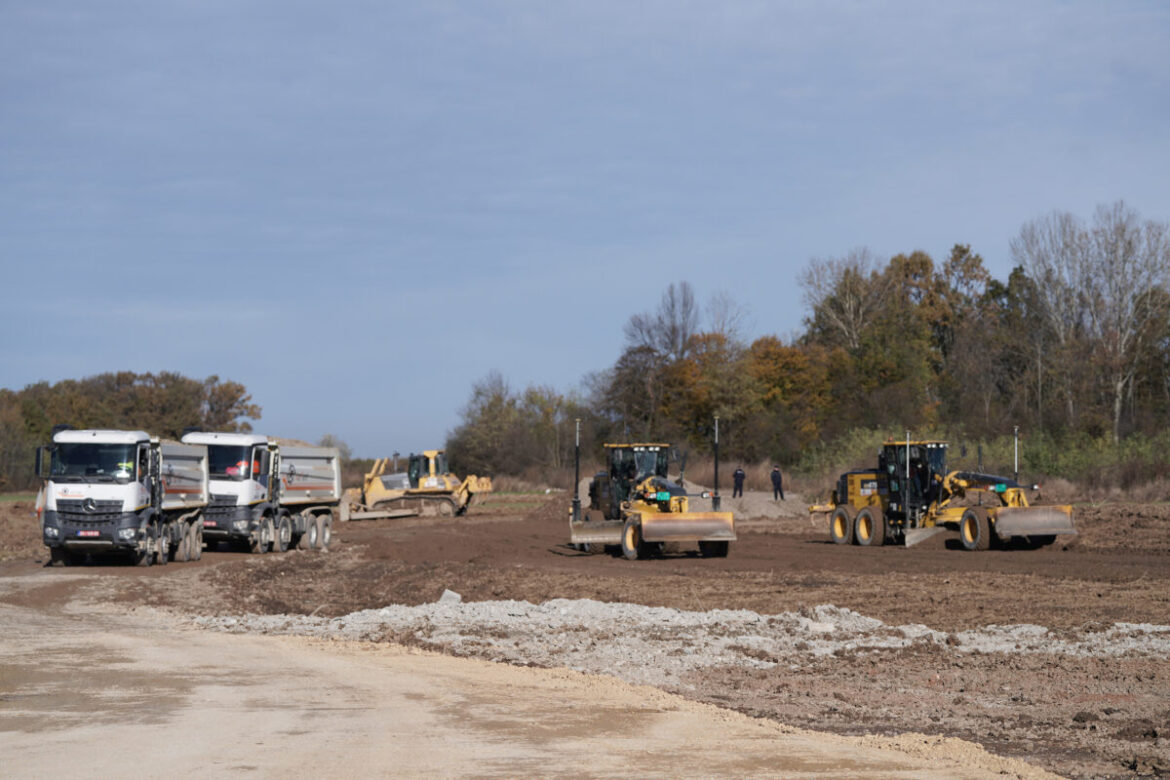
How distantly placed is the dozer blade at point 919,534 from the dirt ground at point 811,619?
442mm

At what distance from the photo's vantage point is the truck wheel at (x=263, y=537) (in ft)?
101

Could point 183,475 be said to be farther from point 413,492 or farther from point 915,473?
point 413,492

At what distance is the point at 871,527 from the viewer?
99.6 feet

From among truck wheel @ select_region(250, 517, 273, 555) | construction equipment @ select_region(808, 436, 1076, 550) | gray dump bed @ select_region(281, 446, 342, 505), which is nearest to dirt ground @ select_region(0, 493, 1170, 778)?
construction equipment @ select_region(808, 436, 1076, 550)

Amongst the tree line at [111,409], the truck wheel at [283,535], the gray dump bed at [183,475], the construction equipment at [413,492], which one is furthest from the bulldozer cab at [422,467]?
the tree line at [111,409]

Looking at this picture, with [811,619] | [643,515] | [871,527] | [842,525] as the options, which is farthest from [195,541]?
[811,619]

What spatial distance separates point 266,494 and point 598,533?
900 centimetres

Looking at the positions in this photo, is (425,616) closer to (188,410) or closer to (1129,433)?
(1129,433)

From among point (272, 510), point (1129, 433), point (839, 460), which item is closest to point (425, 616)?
point (272, 510)

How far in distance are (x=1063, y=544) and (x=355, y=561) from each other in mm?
16146

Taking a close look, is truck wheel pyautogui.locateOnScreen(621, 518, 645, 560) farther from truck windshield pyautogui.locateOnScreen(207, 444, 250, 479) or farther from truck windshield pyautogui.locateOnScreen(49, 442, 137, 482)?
truck windshield pyautogui.locateOnScreen(49, 442, 137, 482)

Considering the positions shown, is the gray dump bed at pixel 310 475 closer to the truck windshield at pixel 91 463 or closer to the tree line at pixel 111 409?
the truck windshield at pixel 91 463

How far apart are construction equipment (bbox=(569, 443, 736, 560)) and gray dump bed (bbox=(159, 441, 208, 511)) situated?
8.60 meters

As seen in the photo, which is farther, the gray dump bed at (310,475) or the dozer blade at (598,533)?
the gray dump bed at (310,475)
